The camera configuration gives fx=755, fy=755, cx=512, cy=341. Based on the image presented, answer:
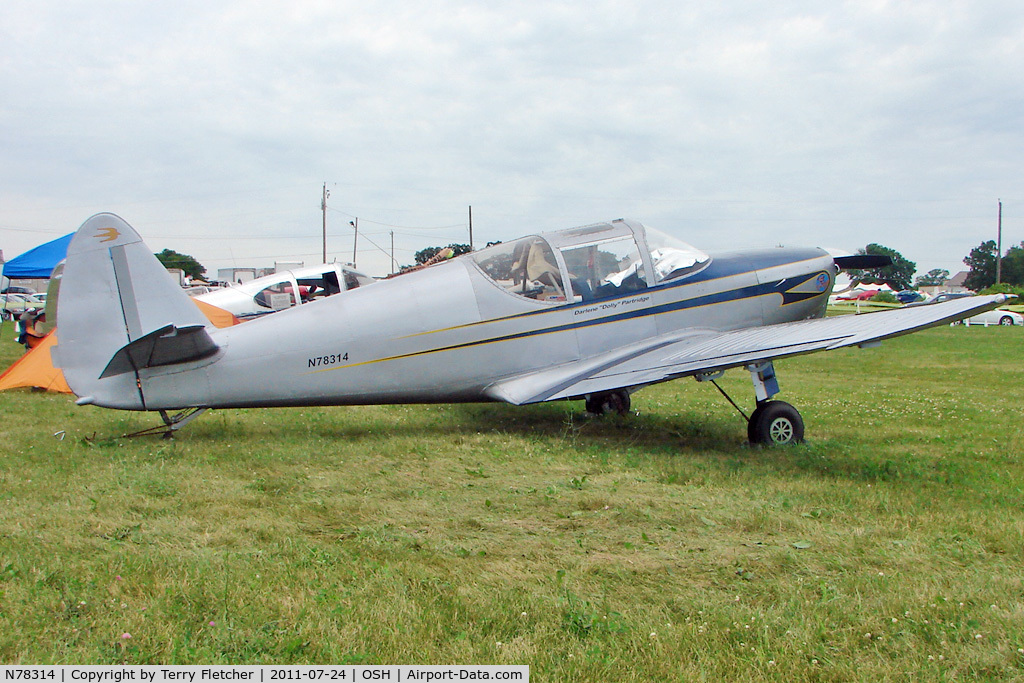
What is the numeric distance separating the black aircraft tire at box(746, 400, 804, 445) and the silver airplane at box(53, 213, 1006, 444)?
0.02 m

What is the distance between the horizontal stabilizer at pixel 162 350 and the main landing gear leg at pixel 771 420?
5.04m

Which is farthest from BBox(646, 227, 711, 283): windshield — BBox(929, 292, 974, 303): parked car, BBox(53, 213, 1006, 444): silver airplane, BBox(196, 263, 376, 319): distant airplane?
BBox(196, 263, 376, 319): distant airplane

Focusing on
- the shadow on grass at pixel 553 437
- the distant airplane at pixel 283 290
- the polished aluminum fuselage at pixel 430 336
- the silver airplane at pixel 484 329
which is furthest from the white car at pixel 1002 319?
the polished aluminum fuselage at pixel 430 336

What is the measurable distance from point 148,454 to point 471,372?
2902 millimetres

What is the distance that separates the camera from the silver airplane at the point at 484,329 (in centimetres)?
648

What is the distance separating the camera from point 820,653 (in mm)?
2891

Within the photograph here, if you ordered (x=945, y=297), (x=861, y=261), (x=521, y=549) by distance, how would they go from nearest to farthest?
1. (x=521, y=549)
2. (x=861, y=261)
3. (x=945, y=297)

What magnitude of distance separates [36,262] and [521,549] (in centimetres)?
1825

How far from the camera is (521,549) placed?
163 inches

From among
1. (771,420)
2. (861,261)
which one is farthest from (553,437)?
(861,261)

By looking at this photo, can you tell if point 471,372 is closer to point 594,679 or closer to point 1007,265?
point 594,679

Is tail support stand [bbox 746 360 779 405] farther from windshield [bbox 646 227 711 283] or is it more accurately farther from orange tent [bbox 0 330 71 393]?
orange tent [bbox 0 330 71 393]

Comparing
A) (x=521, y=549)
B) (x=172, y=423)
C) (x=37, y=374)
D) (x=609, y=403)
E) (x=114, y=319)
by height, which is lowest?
(x=521, y=549)

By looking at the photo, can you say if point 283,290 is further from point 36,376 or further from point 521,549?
point 521,549
